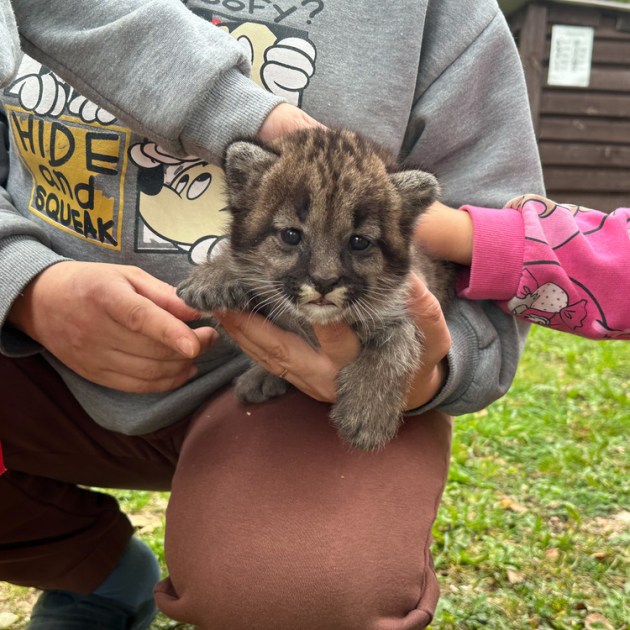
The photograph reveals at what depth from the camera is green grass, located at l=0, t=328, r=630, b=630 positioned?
123 inches

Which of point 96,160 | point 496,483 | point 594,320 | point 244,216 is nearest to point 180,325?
point 244,216

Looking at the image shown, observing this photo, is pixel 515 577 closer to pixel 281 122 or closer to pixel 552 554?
pixel 552 554

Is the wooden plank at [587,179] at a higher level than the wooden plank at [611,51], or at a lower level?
lower

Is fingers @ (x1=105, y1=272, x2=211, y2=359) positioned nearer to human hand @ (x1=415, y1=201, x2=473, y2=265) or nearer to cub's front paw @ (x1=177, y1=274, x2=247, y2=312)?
cub's front paw @ (x1=177, y1=274, x2=247, y2=312)

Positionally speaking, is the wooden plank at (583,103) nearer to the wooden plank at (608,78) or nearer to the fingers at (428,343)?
the wooden plank at (608,78)

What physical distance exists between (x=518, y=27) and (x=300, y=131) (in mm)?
11838

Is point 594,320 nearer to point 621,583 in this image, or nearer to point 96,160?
point 621,583

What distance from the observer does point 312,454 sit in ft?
7.95

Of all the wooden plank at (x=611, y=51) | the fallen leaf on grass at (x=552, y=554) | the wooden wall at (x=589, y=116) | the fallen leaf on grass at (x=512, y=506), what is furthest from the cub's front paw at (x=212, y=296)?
the wooden plank at (x=611, y=51)

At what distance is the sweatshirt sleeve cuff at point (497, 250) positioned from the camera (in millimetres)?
2576

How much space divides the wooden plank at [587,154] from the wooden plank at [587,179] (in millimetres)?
135

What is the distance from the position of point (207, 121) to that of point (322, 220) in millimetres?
464

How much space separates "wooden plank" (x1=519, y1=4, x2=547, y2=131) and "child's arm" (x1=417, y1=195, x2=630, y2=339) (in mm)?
10735

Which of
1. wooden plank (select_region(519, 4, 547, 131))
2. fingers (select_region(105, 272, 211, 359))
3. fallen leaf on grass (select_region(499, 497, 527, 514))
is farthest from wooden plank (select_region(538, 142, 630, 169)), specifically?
fingers (select_region(105, 272, 211, 359))
